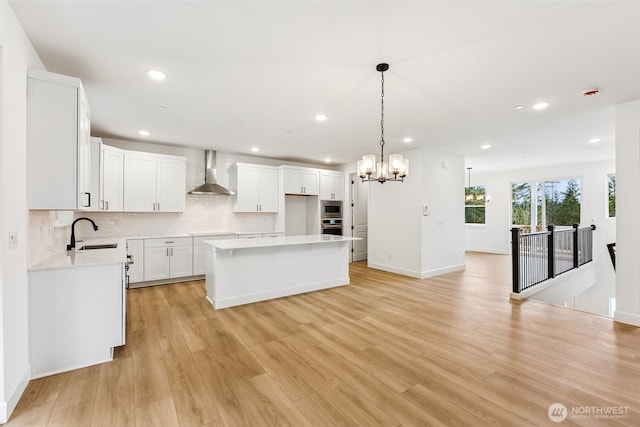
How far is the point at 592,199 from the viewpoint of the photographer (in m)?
7.41

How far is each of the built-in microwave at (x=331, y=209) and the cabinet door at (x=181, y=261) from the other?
3.33 meters

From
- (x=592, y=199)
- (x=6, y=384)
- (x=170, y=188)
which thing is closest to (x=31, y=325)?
(x=6, y=384)

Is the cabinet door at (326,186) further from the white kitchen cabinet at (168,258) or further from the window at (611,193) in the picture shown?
the window at (611,193)

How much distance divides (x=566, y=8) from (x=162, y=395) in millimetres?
3807

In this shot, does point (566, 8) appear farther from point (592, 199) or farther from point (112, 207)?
point (592, 199)

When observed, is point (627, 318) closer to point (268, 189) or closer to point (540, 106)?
point (540, 106)

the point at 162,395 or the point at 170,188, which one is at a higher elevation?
the point at 170,188

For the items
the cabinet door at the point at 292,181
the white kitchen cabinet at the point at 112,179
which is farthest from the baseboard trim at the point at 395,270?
the white kitchen cabinet at the point at 112,179

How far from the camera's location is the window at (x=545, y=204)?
784 cm

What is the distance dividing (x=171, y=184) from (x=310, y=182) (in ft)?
9.92

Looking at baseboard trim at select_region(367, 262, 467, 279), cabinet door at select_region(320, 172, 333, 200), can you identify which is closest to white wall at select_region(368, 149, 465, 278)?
baseboard trim at select_region(367, 262, 467, 279)

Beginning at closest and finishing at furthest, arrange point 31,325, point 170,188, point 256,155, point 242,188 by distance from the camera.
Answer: point 31,325 < point 170,188 < point 242,188 < point 256,155

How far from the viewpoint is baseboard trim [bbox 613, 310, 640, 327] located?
3268 mm
